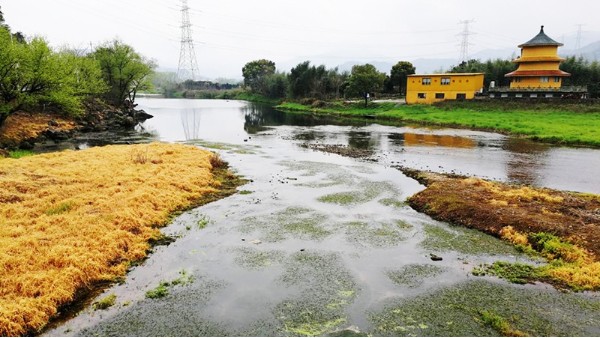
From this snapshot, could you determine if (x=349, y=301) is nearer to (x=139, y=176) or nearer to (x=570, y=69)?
(x=139, y=176)

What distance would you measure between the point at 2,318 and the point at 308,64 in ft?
357

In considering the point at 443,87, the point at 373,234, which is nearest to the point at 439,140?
the point at 373,234

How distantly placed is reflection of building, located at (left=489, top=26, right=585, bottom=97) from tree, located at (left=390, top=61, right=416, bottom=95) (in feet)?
85.4

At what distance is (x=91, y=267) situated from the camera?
38.5ft

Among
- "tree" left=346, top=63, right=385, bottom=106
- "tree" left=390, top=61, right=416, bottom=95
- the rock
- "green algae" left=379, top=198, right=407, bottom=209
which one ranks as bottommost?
the rock

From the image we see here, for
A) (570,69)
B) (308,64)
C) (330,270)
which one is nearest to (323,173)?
(330,270)

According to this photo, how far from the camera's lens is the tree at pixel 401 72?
9056 cm

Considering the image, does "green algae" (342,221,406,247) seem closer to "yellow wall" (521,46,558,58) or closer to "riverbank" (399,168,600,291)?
"riverbank" (399,168,600,291)

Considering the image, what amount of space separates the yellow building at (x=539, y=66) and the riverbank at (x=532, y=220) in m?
55.4

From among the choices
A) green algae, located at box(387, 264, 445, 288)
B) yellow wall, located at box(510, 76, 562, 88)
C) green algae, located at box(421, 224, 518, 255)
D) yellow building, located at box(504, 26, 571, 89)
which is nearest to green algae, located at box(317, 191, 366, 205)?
green algae, located at box(421, 224, 518, 255)

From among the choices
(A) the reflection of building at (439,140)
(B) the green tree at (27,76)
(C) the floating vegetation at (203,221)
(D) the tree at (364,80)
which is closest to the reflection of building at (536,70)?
(D) the tree at (364,80)

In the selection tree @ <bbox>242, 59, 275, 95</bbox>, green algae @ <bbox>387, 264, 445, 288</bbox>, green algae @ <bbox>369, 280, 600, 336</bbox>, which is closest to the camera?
green algae @ <bbox>369, 280, 600, 336</bbox>

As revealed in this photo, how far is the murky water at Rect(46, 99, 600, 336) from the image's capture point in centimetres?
970

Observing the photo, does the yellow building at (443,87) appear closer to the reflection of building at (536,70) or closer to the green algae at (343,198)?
the reflection of building at (536,70)
